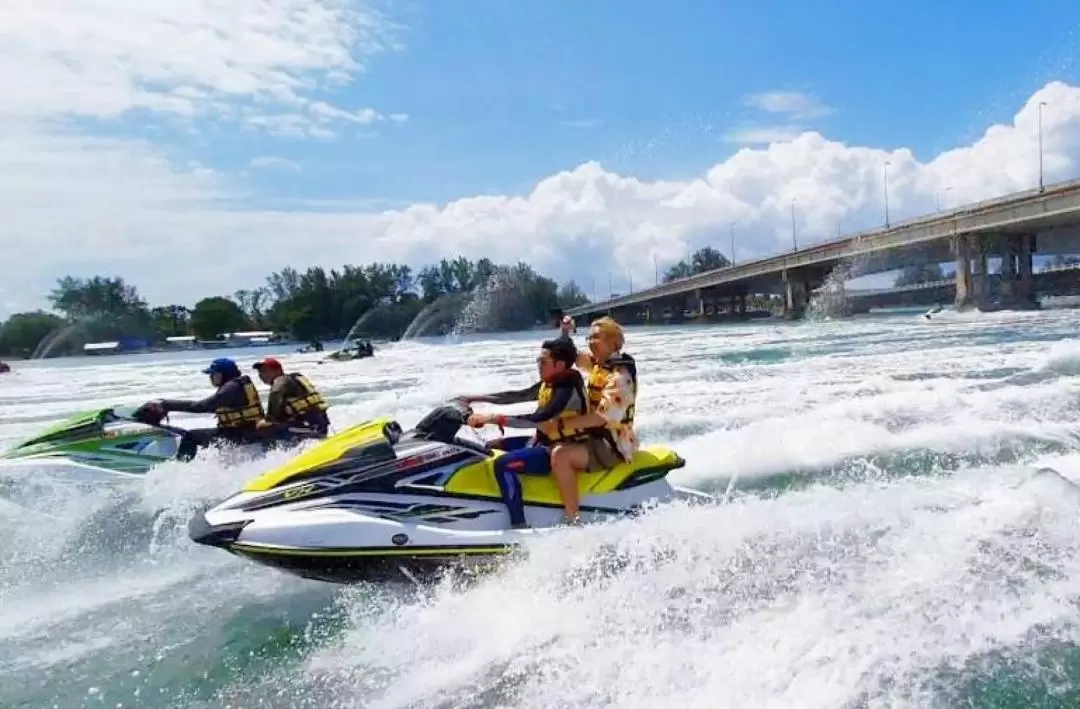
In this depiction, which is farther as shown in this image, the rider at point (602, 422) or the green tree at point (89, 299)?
the green tree at point (89, 299)

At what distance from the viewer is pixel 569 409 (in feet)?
16.5

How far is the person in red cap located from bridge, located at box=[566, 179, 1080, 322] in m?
28.6

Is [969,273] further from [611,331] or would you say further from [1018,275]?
[611,331]

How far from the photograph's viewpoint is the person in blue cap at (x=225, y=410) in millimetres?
7531

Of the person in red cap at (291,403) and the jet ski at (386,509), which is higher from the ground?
the person in red cap at (291,403)

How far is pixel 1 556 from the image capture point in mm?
6348

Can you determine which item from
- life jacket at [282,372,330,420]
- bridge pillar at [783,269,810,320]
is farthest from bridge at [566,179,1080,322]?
life jacket at [282,372,330,420]

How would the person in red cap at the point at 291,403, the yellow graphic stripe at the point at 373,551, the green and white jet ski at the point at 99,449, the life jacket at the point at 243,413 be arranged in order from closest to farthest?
the yellow graphic stripe at the point at 373,551, the green and white jet ski at the point at 99,449, the life jacket at the point at 243,413, the person in red cap at the point at 291,403

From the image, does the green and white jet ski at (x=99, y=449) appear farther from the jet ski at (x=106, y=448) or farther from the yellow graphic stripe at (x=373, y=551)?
the yellow graphic stripe at (x=373, y=551)

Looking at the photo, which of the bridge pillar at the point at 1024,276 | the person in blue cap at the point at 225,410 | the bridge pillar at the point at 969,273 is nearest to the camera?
the person in blue cap at the point at 225,410

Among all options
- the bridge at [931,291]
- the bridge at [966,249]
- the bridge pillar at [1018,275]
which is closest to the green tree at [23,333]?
the bridge at [966,249]

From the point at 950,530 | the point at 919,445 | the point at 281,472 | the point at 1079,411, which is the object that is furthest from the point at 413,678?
the point at 1079,411

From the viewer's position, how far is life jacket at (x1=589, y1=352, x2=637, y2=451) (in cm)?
519

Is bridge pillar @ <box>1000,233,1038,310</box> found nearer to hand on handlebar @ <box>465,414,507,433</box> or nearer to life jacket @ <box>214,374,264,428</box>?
life jacket @ <box>214,374,264,428</box>
